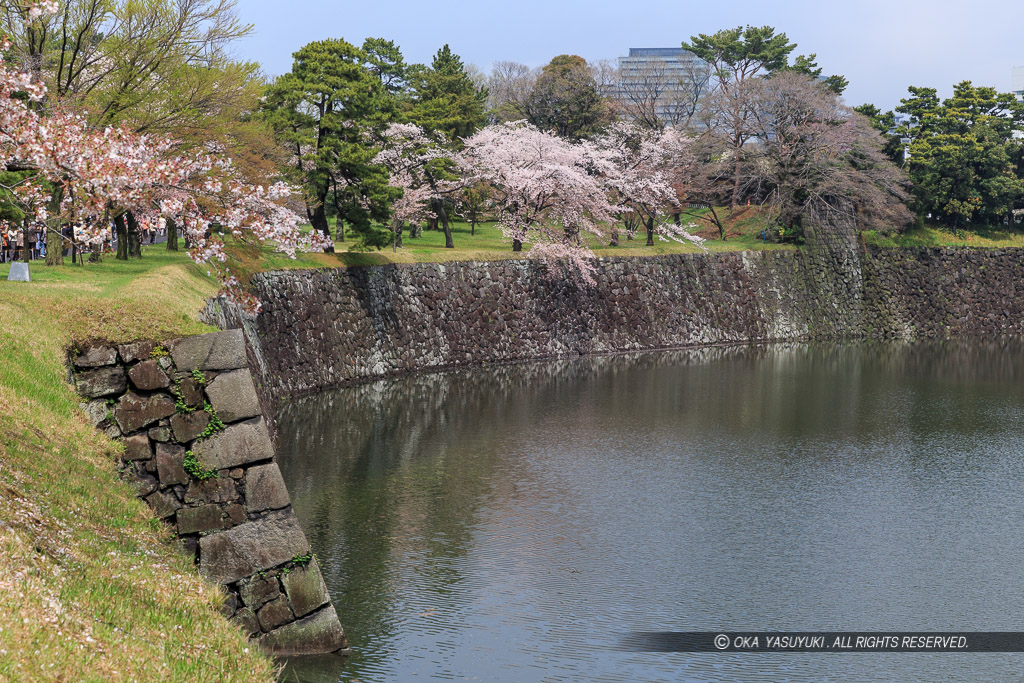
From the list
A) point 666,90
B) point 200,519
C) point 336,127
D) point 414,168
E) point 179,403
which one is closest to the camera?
point 200,519

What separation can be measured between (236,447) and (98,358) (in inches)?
83.6

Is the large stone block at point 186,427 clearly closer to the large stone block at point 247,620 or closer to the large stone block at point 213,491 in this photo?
the large stone block at point 213,491

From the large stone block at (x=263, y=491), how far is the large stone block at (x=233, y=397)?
673 mm

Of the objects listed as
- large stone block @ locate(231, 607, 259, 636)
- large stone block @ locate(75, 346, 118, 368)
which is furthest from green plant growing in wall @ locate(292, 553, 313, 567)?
large stone block @ locate(75, 346, 118, 368)

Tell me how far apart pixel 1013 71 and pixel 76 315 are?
186m

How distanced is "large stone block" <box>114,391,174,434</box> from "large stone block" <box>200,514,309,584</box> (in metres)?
1.59

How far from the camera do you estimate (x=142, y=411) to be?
11688mm

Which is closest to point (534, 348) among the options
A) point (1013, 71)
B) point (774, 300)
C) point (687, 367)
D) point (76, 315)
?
point (687, 367)

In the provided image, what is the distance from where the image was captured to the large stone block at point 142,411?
38.2ft

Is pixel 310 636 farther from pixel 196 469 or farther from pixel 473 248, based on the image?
pixel 473 248

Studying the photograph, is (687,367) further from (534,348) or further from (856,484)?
(856,484)

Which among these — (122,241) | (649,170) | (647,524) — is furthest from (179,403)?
(649,170)

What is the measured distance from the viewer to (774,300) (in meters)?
46.1

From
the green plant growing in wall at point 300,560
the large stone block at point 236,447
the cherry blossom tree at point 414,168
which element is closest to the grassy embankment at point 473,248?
the cherry blossom tree at point 414,168
